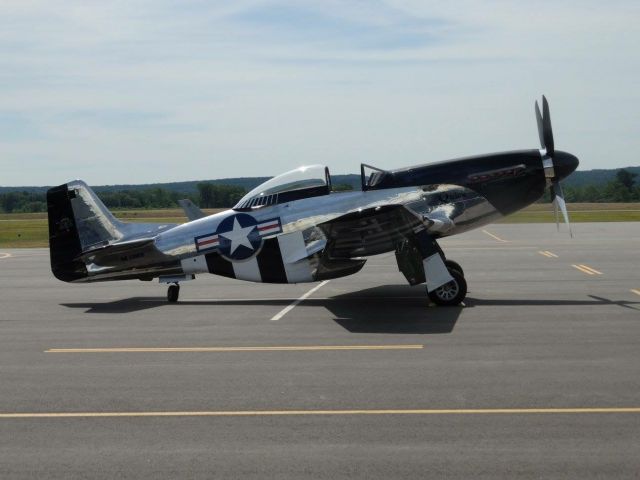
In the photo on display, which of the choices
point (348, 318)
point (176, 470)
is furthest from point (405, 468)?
point (348, 318)

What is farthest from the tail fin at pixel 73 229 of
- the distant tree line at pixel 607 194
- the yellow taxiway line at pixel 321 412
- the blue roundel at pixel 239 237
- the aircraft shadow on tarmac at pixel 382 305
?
the distant tree line at pixel 607 194

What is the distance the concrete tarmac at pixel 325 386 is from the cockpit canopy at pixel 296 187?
86.3 inches

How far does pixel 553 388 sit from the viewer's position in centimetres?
895

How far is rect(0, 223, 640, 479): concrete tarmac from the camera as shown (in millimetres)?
6695

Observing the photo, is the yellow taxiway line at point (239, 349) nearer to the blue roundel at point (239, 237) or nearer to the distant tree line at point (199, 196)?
the blue roundel at point (239, 237)

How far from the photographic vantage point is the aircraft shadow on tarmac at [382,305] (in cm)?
1380

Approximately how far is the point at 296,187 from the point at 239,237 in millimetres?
1571

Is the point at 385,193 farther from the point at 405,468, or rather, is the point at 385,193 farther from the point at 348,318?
the point at 405,468

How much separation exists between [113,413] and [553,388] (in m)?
4.69

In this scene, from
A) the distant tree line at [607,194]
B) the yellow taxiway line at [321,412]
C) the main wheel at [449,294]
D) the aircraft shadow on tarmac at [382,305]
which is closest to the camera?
the yellow taxiway line at [321,412]

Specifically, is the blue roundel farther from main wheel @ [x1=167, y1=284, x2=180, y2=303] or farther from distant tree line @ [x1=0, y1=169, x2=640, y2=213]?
distant tree line @ [x1=0, y1=169, x2=640, y2=213]

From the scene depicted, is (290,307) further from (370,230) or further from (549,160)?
(549,160)

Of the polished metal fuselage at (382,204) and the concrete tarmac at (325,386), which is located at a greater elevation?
the polished metal fuselage at (382,204)

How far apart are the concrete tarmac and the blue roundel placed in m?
1.18
